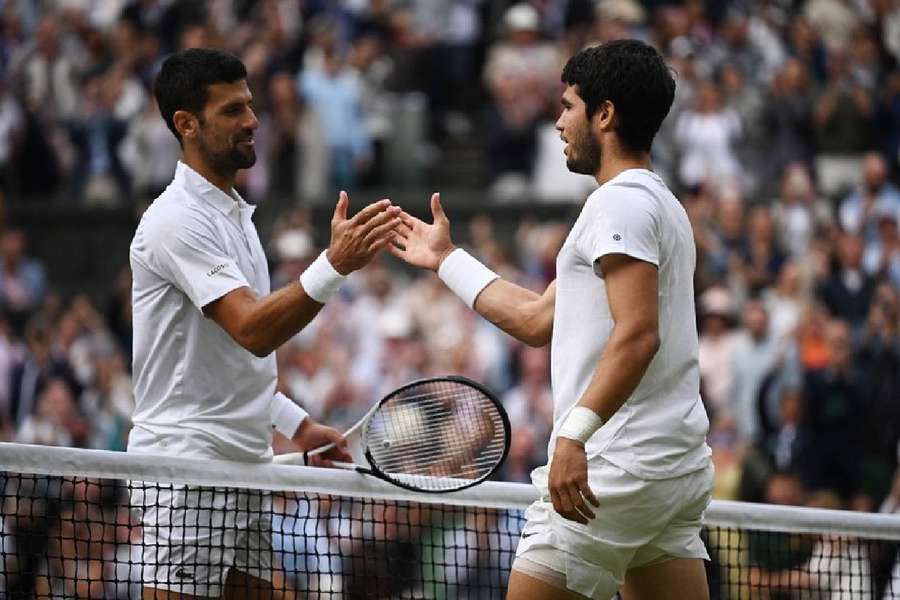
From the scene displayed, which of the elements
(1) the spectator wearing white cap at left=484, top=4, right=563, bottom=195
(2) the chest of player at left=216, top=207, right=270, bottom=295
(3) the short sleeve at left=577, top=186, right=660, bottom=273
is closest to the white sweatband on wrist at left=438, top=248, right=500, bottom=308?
(2) the chest of player at left=216, top=207, right=270, bottom=295

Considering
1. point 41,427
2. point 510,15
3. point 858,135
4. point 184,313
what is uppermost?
point 510,15

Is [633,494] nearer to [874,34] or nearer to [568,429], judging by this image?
[568,429]

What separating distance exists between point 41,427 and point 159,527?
28.4ft

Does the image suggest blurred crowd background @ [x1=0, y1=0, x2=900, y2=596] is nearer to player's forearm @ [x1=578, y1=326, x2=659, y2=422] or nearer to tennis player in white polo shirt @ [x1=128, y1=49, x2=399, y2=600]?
tennis player in white polo shirt @ [x1=128, y1=49, x2=399, y2=600]

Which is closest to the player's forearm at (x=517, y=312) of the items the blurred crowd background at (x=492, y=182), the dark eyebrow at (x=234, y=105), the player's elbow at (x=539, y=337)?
the player's elbow at (x=539, y=337)

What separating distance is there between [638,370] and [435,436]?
49.8 inches

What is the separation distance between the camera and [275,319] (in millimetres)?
6324

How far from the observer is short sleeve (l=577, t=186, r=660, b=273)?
5766 millimetres

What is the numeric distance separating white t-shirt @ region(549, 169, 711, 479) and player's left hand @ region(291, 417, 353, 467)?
1284 millimetres

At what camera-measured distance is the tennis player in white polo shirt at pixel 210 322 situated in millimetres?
6418

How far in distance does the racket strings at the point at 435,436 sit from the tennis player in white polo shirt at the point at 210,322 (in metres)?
0.42

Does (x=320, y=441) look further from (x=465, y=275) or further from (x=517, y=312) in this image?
(x=517, y=312)

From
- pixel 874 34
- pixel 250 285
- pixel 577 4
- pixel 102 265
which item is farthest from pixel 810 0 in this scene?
pixel 250 285

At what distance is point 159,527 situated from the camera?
21.8 feet
